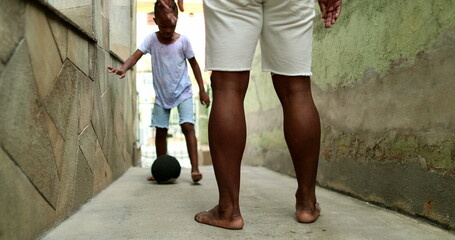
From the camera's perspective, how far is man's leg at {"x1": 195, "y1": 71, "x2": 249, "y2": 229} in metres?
1.56

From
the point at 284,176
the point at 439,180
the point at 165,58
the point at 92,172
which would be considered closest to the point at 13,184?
the point at 92,172

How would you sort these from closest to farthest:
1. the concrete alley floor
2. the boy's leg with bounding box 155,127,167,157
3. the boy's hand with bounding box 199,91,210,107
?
the concrete alley floor
the boy's hand with bounding box 199,91,210,107
the boy's leg with bounding box 155,127,167,157

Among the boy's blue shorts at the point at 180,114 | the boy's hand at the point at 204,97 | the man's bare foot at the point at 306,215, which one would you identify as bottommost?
the man's bare foot at the point at 306,215

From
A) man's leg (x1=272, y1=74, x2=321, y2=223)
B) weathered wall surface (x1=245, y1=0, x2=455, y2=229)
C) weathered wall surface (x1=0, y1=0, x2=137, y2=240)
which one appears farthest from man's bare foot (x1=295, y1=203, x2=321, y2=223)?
weathered wall surface (x1=0, y1=0, x2=137, y2=240)

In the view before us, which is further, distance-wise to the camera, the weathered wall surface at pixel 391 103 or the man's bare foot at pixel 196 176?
the man's bare foot at pixel 196 176

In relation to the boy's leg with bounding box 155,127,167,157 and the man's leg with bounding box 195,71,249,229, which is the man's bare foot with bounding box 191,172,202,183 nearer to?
the boy's leg with bounding box 155,127,167,157

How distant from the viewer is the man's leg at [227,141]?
1.56 metres

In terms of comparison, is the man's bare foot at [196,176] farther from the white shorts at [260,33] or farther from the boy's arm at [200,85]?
the white shorts at [260,33]

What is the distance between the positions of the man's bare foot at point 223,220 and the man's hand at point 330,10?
2.88 ft

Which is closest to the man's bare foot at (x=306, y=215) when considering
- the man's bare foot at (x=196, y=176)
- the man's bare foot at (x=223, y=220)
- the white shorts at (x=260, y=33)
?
the man's bare foot at (x=223, y=220)

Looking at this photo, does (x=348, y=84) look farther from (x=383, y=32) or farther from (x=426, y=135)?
(x=426, y=135)

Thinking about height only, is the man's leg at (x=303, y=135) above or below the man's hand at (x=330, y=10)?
below

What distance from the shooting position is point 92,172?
2172mm

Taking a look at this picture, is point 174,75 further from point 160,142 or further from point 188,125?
point 160,142
